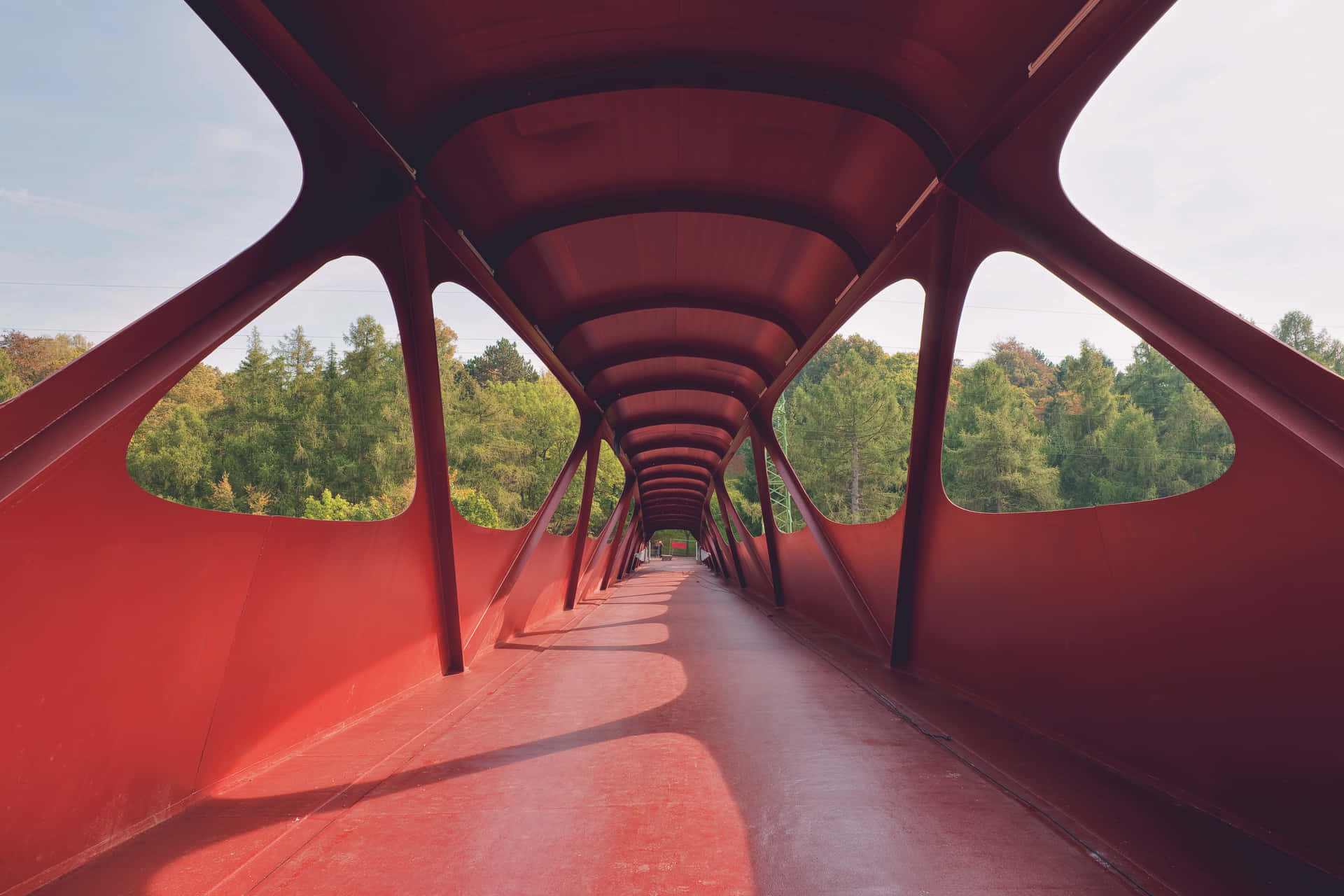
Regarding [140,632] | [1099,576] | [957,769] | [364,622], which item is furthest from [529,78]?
[957,769]

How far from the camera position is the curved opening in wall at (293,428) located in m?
38.3

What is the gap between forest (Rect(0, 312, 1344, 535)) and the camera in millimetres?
41031

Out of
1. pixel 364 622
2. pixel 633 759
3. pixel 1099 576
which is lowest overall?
pixel 633 759

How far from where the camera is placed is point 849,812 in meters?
3.57

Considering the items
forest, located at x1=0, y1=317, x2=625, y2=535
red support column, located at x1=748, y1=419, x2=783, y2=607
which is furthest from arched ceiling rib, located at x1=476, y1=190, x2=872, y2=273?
forest, located at x1=0, y1=317, x2=625, y2=535

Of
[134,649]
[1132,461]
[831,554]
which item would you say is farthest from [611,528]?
[1132,461]

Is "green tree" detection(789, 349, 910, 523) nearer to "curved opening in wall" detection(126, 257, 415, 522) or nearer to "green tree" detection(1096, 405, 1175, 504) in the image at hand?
"green tree" detection(1096, 405, 1175, 504)

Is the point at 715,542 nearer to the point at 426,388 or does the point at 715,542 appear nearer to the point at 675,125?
the point at 426,388

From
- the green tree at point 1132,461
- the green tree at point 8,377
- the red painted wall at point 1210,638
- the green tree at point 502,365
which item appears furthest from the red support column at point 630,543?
the green tree at point 502,365

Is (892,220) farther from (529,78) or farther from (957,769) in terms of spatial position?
(957,769)

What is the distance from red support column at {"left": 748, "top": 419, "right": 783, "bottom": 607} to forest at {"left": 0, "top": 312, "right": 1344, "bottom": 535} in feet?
78.4

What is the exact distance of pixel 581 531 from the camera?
623 inches

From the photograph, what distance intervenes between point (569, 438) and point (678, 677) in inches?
2026

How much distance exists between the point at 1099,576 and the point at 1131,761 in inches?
41.0
